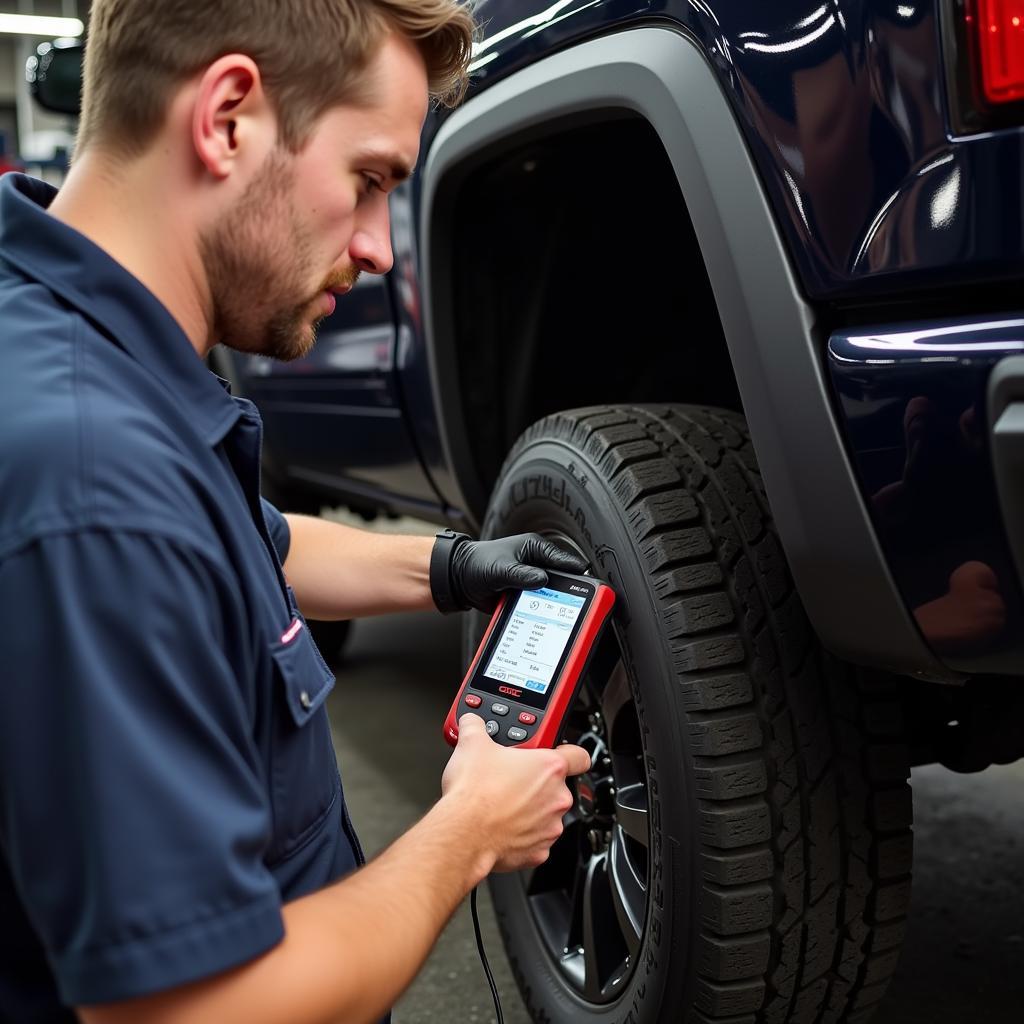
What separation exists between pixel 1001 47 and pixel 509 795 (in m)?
0.67

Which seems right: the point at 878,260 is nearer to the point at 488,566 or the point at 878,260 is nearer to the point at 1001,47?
the point at 1001,47

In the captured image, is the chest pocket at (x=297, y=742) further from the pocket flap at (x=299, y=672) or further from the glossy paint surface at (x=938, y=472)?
the glossy paint surface at (x=938, y=472)

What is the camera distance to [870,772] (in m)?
1.25

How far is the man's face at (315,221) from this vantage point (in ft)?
2.88

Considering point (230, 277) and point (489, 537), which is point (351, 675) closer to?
point (489, 537)

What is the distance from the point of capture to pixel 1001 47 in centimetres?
90

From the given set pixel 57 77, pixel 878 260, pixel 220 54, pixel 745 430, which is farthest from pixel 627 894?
pixel 57 77

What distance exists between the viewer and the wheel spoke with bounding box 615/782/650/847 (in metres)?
1.35

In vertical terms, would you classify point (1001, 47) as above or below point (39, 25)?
above

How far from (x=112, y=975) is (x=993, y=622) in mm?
683

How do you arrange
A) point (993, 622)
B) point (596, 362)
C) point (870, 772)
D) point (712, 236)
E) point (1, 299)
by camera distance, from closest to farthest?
point (1, 299)
point (993, 622)
point (712, 236)
point (870, 772)
point (596, 362)

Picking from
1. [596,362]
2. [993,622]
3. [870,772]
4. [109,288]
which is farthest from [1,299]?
[596,362]

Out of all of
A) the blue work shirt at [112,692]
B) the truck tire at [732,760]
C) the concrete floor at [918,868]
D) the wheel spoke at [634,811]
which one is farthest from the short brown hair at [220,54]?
the concrete floor at [918,868]

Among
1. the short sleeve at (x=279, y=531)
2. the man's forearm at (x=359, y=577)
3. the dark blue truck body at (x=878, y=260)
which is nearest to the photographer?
the dark blue truck body at (x=878, y=260)
